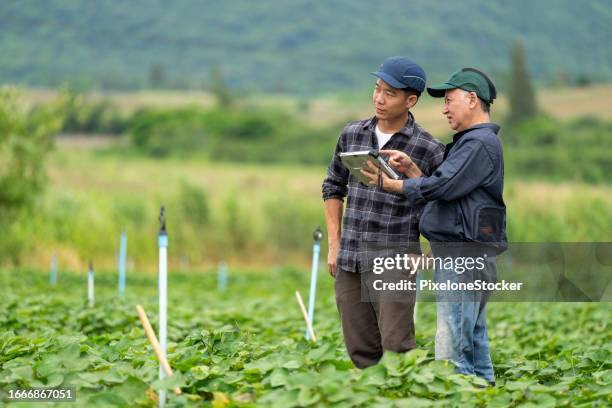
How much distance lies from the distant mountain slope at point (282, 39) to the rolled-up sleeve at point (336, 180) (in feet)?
307

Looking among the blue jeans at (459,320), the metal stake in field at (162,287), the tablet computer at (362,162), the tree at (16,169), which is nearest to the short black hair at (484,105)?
the tablet computer at (362,162)

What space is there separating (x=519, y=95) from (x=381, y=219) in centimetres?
5648

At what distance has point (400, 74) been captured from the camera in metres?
5.41

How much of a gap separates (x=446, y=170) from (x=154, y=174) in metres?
38.5

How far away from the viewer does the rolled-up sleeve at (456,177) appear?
5.03 metres

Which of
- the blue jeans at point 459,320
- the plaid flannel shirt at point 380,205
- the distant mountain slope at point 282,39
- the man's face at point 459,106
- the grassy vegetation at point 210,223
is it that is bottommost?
the grassy vegetation at point 210,223

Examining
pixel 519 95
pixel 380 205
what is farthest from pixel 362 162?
pixel 519 95

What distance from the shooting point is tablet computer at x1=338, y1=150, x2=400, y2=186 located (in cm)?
517

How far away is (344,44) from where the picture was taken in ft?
391

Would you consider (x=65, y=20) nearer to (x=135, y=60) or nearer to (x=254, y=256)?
(x=135, y=60)

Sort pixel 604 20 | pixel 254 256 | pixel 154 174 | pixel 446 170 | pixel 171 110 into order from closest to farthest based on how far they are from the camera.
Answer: pixel 446 170 → pixel 254 256 → pixel 154 174 → pixel 171 110 → pixel 604 20

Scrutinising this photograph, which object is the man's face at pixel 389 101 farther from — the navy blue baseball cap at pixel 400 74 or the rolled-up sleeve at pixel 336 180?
the rolled-up sleeve at pixel 336 180

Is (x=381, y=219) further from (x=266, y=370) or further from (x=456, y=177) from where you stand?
(x=266, y=370)

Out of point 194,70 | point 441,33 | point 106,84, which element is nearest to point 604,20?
point 441,33
